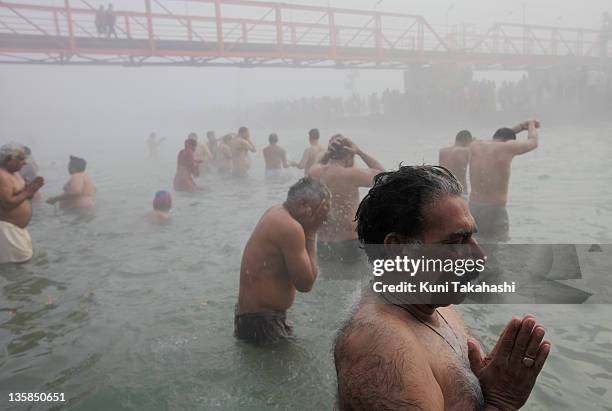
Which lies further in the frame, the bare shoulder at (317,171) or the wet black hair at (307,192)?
the bare shoulder at (317,171)

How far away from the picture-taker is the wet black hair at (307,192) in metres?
3.17

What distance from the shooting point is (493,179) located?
5.88 m

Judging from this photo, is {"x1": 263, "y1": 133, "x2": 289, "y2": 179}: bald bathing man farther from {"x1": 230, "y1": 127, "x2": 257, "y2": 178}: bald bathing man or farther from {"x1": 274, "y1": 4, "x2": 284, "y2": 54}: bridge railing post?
{"x1": 274, "y1": 4, "x2": 284, "y2": 54}: bridge railing post

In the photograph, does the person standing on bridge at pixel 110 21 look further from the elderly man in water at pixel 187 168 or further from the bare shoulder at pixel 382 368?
the bare shoulder at pixel 382 368

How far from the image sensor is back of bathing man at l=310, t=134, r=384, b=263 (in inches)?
191

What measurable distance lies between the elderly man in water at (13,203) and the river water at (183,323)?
0.30m

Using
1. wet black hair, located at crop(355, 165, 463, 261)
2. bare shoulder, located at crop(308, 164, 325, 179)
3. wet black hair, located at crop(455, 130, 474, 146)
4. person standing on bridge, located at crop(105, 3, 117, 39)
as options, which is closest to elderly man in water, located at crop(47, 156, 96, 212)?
bare shoulder, located at crop(308, 164, 325, 179)

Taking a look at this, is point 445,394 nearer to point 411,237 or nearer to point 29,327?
point 411,237

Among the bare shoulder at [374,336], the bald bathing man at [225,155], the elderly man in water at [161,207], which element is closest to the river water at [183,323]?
the elderly man in water at [161,207]

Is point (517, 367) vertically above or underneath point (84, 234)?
above

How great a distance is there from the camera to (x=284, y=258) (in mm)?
3131

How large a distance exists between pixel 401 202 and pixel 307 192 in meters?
1.91

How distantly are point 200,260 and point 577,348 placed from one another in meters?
4.69

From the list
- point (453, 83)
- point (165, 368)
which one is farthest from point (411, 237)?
point (453, 83)
